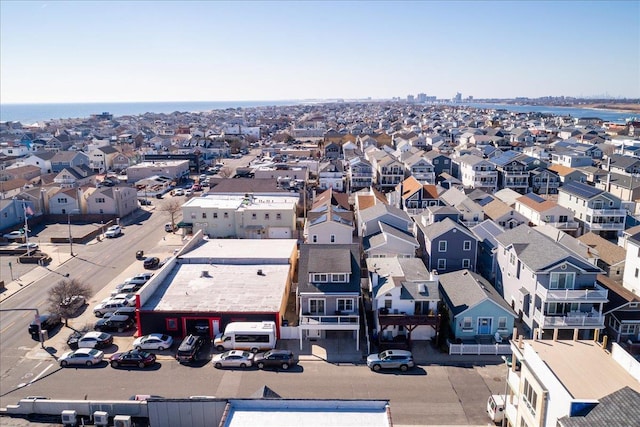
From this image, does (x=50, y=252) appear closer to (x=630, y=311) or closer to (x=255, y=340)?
(x=255, y=340)

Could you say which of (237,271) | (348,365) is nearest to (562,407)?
(348,365)

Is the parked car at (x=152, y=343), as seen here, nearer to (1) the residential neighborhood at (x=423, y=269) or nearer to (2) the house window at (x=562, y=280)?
(1) the residential neighborhood at (x=423, y=269)

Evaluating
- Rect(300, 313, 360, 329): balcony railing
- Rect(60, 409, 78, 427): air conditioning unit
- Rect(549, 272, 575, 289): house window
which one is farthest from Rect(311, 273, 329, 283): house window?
Rect(60, 409, 78, 427): air conditioning unit

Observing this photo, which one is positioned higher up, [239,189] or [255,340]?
[239,189]

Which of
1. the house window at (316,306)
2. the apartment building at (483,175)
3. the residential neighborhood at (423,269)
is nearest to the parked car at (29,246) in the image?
the residential neighborhood at (423,269)

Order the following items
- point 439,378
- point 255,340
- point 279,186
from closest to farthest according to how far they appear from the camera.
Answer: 1. point 439,378
2. point 255,340
3. point 279,186

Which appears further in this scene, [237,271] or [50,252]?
[50,252]

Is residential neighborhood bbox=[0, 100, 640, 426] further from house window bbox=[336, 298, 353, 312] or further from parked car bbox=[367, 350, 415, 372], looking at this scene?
parked car bbox=[367, 350, 415, 372]

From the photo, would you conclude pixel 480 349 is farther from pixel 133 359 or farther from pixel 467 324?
pixel 133 359
